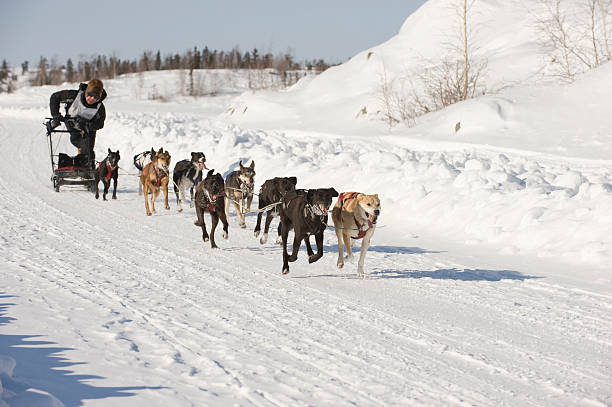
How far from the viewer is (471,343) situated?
15.5 ft

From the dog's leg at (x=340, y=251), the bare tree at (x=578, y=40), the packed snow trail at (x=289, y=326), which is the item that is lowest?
the packed snow trail at (x=289, y=326)

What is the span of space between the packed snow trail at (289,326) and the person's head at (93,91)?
5.20 metres

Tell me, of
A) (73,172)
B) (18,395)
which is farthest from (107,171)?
(18,395)

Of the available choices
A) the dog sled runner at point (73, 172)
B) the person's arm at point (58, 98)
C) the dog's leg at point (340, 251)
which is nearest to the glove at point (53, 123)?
the dog sled runner at point (73, 172)

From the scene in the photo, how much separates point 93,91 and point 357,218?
28.4 ft

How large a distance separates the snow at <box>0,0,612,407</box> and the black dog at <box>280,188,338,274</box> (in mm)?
379

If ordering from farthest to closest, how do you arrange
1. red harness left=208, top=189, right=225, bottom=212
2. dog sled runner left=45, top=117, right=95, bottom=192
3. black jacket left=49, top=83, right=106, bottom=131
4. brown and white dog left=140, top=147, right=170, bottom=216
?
1. black jacket left=49, top=83, right=106, bottom=131
2. dog sled runner left=45, top=117, right=95, bottom=192
3. brown and white dog left=140, top=147, right=170, bottom=216
4. red harness left=208, top=189, right=225, bottom=212

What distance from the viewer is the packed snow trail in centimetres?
378

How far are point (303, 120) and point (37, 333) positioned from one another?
28814 millimetres

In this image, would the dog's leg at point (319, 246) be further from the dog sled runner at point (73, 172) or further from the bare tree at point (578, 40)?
the bare tree at point (578, 40)

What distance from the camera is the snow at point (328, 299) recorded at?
3.84m

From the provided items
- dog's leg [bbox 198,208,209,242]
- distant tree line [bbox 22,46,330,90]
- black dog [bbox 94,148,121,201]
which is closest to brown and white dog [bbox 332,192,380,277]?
dog's leg [bbox 198,208,209,242]

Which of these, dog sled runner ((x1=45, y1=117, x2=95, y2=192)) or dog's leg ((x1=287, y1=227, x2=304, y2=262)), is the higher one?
dog sled runner ((x1=45, y1=117, x2=95, y2=192))

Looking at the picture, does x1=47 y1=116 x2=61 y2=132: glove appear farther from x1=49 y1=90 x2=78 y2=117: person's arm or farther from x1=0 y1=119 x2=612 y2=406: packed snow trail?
x1=0 y1=119 x2=612 y2=406: packed snow trail
